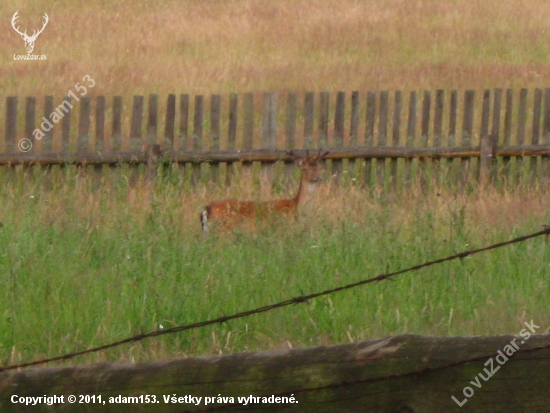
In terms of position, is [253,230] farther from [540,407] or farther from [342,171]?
[540,407]

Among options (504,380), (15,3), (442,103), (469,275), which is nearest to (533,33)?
(442,103)

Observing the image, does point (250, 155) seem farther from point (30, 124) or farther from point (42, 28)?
point (42, 28)

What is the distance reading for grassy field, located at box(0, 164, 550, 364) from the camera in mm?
4656

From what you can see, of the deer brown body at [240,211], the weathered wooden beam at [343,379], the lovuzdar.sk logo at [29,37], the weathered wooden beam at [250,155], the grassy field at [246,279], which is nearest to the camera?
the weathered wooden beam at [343,379]

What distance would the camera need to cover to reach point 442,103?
10.0 meters

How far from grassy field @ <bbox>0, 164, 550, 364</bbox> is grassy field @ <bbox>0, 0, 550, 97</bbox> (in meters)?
8.33

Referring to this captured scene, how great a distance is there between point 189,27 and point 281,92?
5781 mm

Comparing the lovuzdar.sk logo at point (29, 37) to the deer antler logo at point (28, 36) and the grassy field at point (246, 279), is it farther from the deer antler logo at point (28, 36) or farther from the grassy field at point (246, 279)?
the grassy field at point (246, 279)

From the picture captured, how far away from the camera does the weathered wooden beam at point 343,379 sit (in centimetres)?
235

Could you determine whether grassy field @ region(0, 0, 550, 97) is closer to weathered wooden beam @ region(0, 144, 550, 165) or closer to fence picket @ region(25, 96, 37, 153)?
fence picket @ region(25, 96, 37, 153)

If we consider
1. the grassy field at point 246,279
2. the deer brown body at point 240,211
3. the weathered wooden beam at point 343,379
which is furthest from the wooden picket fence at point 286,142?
the weathered wooden beam at point 343,379

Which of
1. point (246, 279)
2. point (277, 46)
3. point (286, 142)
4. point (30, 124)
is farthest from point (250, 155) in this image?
point (277, 46)

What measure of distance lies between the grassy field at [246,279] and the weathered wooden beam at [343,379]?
1.97m

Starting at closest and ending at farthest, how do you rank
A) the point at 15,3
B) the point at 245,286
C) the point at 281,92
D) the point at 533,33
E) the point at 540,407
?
1. the point at 540,407
2. the point at 245,286
3. the point at 281,92
4. the point at 533,33
5. the point at 15,3
